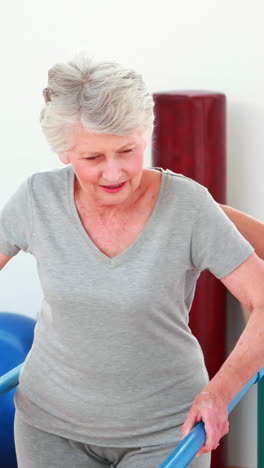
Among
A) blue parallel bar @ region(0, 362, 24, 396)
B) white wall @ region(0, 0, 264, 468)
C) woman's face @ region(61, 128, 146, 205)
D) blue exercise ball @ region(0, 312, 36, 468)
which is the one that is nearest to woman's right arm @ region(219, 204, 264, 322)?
woman's face @ region(61, 128, 146, 205)

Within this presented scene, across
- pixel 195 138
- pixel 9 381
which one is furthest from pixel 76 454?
pixel 195 138

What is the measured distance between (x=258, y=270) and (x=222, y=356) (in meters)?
1.37

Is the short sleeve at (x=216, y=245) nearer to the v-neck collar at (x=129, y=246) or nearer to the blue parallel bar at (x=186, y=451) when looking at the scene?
the v-neck collar at (x=129, y=246)

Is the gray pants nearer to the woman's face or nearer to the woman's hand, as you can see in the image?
the woman's hand

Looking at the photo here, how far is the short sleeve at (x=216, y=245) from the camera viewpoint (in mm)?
1889

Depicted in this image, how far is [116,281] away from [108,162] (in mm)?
241

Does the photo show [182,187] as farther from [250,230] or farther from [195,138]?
[195,138]

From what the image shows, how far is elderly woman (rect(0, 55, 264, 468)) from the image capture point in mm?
1835

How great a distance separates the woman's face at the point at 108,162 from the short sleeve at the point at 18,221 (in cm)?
17

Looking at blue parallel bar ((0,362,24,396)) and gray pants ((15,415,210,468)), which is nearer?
gray pants ((15,415,210,468))

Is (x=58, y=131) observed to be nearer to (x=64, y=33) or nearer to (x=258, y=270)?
(x=258, y=270)

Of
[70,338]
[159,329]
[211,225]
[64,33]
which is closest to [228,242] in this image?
[211,225]

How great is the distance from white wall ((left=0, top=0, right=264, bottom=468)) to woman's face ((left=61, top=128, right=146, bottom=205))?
134 centimetres

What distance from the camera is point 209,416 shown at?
1765 mm
